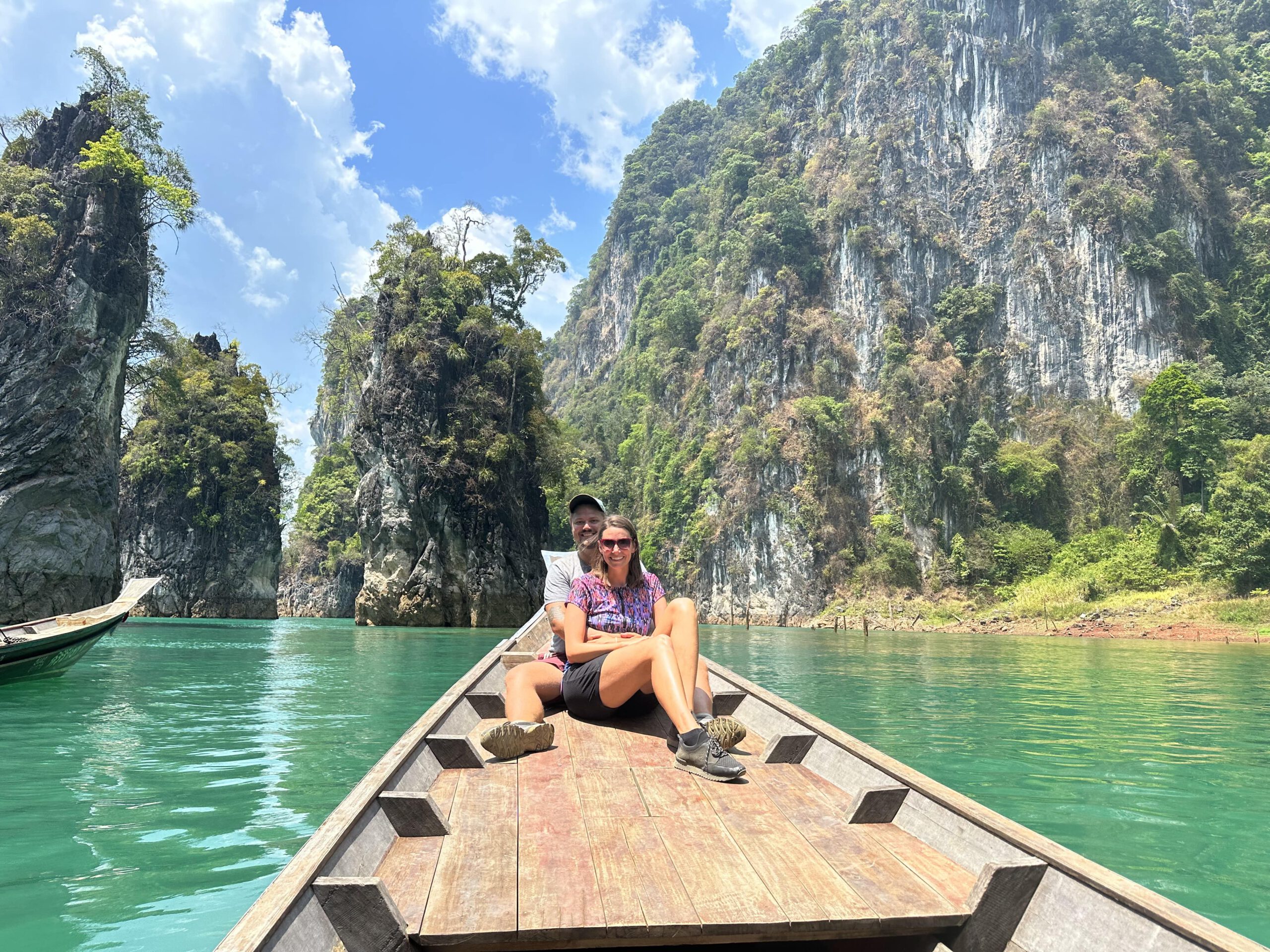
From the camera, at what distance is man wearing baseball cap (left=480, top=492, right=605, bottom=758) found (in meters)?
3.36

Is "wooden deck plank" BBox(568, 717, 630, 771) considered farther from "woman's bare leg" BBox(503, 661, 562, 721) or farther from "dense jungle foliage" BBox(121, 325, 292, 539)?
"dense jungle foliage" BBox(121, 325, 292, 539)

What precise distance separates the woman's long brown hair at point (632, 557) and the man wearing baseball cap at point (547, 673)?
335 mm

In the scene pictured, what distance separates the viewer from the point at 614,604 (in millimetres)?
4043

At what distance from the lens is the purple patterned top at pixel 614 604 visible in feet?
13.2

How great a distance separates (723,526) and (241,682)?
34.8 meters

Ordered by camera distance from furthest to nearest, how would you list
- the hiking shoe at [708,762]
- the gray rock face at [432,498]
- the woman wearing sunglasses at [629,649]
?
the gray rock face at [432,498]
the woman wearing sunglasses at [629,649]
the hiking shoe at [708,762]

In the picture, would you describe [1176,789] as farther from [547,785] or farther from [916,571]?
[916,571]

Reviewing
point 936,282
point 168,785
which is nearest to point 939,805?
point 168,785

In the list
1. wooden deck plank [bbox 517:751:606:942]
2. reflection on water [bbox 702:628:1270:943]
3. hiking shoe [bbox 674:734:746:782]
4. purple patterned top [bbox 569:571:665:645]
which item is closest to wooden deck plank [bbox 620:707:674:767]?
hiking shoe [bbox 674:734:746:782]

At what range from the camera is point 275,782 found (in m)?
5.18

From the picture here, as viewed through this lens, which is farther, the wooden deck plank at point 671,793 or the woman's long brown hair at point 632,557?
the woman's long brown hair at point 632,557

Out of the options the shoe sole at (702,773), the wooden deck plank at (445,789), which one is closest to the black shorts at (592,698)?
the shoe sole at (702,773)


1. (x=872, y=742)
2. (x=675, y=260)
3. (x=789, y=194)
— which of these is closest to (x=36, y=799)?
(x=872, y=742)

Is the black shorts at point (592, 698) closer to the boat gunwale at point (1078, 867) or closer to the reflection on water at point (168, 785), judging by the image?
the boat gunwale at point (1078, 867)
